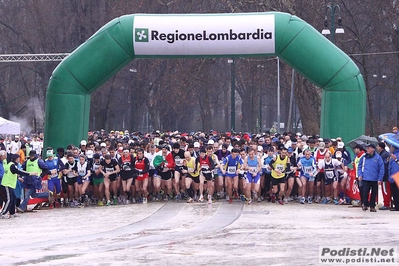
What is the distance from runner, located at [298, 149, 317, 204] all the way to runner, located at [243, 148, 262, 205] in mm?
1036

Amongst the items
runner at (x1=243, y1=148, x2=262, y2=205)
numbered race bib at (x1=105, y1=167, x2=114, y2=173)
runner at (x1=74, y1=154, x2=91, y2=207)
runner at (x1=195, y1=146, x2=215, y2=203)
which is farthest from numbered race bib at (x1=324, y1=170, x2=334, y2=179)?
runner at (x1=74, y1=154, x2=91, y2=207)

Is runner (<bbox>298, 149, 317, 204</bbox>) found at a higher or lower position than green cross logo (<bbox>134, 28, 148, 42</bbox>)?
lower

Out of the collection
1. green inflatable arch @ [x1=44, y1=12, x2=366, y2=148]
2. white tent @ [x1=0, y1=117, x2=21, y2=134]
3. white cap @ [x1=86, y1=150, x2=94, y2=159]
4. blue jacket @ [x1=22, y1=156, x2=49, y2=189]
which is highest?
green inflatable arch @ [x1=44, y1=12, x2=366, y2=148]

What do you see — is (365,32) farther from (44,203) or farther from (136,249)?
(136,249)

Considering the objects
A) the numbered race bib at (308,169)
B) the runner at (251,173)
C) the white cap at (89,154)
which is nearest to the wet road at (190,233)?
the runner at (251,173)

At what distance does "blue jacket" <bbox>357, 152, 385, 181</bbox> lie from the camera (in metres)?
19.6

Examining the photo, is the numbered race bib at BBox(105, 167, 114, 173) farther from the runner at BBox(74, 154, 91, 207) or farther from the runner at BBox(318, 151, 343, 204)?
the runner at BBox(318, 151, 343, 204)

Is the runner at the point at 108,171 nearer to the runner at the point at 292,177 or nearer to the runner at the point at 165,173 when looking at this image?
the runner at the point at 165,173

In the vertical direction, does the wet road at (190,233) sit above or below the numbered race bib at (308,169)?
below

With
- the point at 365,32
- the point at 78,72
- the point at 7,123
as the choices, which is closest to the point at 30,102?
the point at 365,32

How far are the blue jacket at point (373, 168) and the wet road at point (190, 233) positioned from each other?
31.9 inches

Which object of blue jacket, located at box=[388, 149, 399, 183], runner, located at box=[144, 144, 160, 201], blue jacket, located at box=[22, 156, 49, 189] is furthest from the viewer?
runner, located at box=[144, 144, 160, 201]

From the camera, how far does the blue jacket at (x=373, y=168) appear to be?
19.6 metres

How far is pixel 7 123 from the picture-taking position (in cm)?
3114
